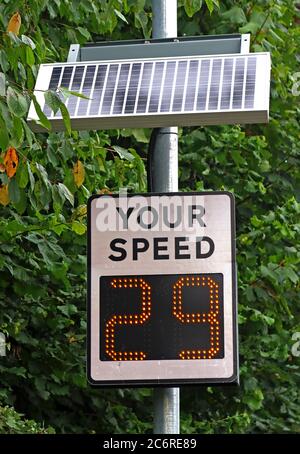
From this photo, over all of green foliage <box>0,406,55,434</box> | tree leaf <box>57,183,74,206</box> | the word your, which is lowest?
green foliage <box>0,406,55,434</box>

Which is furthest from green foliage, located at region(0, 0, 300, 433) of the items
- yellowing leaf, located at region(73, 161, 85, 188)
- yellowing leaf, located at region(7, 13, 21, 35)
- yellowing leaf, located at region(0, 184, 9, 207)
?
yellowing leaf, located at region(7, 13, 21, 35)

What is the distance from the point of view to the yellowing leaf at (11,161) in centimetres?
761

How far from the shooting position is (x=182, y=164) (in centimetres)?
1334

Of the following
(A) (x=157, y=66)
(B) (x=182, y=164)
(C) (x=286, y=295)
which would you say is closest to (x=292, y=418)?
(C) (x=286, y=295)

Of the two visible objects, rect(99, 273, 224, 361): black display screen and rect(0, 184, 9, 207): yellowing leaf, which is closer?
rect(99, 273, 224, 361): black display screen

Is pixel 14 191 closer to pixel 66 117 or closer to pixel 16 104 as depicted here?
pixel 16 104

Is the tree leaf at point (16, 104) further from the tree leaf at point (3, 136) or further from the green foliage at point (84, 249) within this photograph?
the green foliage at point (84, 249)

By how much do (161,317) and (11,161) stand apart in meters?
1.62

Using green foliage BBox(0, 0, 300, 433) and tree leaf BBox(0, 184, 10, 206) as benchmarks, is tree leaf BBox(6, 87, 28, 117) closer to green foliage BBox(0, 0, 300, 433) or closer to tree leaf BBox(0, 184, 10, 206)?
tree leaf BBox(0, 184, 10, 206)

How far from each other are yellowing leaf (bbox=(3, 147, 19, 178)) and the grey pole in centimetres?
106

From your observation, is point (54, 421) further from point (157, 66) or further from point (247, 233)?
point (157, 66)

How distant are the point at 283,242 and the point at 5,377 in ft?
9.00

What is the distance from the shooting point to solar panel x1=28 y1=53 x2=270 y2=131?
626 cm

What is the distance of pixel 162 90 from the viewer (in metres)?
6.53
